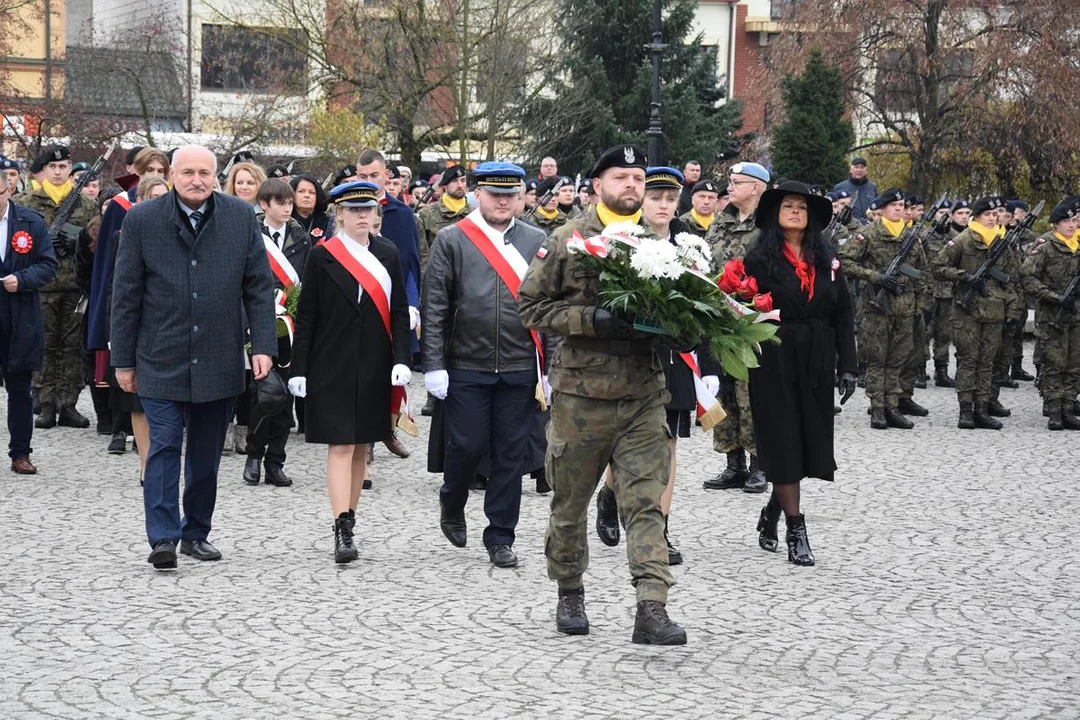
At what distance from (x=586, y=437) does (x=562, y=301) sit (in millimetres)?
584

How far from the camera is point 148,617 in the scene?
7.33 m

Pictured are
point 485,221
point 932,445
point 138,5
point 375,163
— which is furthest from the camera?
point 138,5

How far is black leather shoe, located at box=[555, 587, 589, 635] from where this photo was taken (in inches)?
280

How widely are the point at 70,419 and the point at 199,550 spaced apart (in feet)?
19.4

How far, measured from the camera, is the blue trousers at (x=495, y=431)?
8.73 m

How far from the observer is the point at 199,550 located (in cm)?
868

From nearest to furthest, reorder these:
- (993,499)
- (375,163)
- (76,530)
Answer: (76,530)
(993,499)
(375,163)

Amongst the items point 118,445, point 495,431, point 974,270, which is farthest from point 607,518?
point 974,270

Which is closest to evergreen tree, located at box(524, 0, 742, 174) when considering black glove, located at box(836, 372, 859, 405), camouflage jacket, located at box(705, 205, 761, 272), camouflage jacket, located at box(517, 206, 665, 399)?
camouflage jacket, located at box(705, 205, 761, 272)

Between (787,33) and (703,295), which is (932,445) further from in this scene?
(787,33)

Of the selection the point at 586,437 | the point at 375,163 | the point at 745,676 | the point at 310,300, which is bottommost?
the point at 745,676

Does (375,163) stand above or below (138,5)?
below

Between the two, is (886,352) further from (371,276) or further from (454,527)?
(371,276)

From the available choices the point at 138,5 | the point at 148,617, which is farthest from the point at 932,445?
the point at 138,5
